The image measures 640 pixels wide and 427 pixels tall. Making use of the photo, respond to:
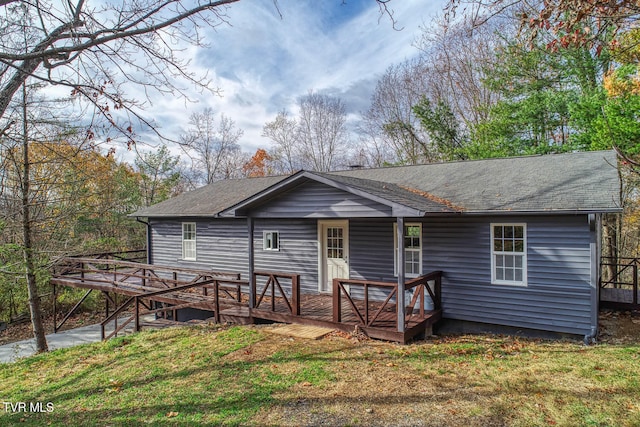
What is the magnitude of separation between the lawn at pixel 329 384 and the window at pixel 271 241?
454cm

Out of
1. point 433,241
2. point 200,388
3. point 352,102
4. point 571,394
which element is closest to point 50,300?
point 200,388

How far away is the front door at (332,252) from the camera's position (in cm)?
1053

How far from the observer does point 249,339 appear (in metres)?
7.48

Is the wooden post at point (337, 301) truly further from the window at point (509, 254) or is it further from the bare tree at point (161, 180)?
the bare tree at point (161, 180)

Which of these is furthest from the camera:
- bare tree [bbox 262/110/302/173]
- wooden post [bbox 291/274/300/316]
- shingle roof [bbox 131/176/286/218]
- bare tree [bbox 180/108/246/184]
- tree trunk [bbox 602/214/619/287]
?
bare tree [bbox 262/110/302/173]

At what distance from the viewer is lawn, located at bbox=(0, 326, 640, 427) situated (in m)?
4.42

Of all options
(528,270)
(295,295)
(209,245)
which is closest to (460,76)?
(528,270)

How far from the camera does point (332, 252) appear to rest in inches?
428

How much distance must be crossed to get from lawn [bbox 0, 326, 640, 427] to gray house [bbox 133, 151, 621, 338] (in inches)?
40.5

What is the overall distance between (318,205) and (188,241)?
781 centimetres

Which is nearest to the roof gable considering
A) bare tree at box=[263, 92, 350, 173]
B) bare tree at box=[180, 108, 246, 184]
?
bare tree at box=[263, 92, 350, 173]

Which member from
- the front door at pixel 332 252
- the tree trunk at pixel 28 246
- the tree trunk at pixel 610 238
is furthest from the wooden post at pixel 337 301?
the tree trunk at pixel 610 238

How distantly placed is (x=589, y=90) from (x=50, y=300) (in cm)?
2282

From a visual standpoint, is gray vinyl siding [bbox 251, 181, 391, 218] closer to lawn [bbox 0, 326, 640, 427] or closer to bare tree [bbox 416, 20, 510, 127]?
lawn [bbox 0, 326, 640, 427]
